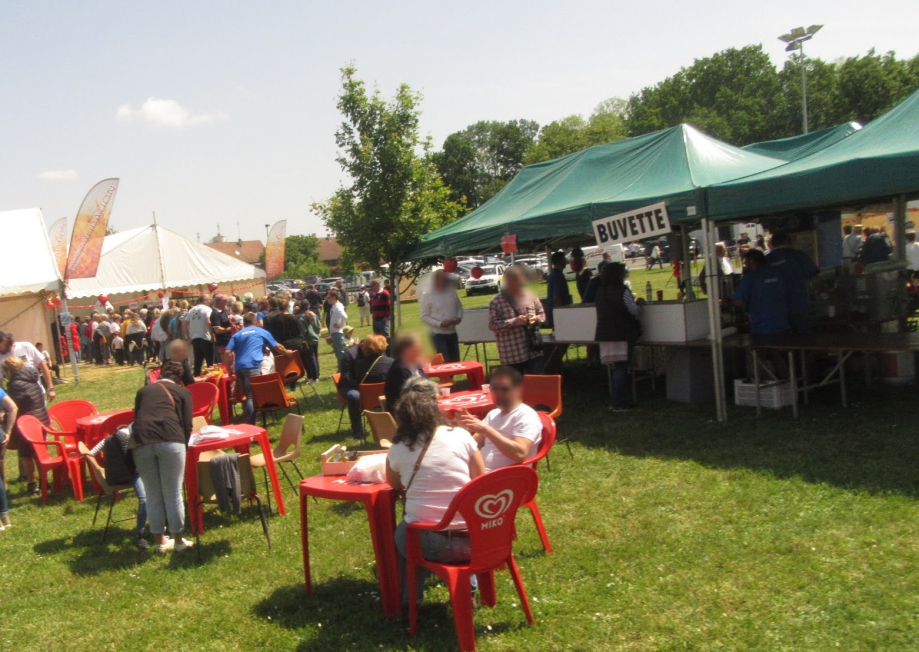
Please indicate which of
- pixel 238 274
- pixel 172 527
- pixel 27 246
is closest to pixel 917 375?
pixel 172 527

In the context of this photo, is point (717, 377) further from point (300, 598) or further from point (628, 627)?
point (300, 598)

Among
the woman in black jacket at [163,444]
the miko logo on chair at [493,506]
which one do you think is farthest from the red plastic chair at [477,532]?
the woman in black jacket at [163,444]

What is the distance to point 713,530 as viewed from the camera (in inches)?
195

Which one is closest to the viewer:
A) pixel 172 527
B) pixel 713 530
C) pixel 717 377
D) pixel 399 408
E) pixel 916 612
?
pixel 916 612

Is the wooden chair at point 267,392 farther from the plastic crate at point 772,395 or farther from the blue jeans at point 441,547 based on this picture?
the blue jeans at point 441,547

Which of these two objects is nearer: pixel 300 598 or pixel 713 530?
pixel 300 598

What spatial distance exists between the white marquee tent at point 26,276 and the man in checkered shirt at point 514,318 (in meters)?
12.8

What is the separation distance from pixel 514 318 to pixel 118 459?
13.6 ft

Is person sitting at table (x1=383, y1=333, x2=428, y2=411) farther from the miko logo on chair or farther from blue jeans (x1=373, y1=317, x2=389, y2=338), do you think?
blue jeans (x1=373, y1=317, x2=389, y2=338)

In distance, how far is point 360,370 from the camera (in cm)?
801

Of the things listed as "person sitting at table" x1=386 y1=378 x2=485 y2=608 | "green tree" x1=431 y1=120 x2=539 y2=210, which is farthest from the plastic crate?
"green tree" x1=431 y1=120 x2=539 y2=210

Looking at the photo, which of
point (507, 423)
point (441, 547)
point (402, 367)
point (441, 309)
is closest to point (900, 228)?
point (441, 309)

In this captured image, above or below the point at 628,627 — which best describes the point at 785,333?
above

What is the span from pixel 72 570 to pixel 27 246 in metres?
15.0
